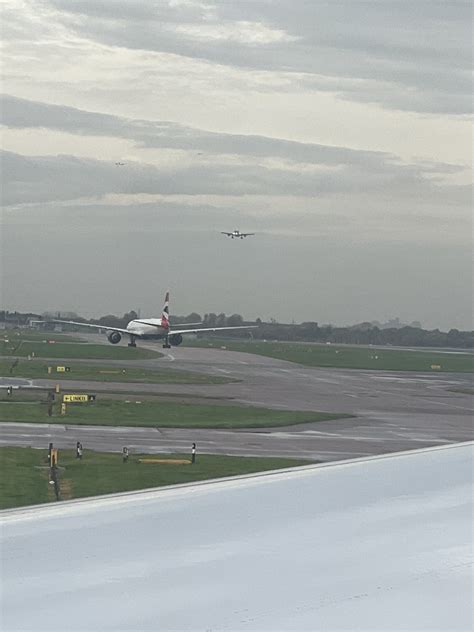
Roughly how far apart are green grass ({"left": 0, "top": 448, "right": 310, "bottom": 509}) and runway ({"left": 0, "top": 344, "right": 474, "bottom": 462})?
6.19 ft

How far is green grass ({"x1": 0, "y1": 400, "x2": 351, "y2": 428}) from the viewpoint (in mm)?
37469

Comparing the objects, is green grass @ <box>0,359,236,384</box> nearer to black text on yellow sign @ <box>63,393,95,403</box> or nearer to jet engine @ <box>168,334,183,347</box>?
black text on yellow sign @ <box>63,393,95,403</box>

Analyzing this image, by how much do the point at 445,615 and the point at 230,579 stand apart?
2.95 ft

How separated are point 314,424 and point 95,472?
53.2ft

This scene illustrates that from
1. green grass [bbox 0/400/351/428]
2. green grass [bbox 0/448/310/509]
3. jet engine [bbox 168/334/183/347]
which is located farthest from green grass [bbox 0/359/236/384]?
jet engine [bbox 168/334/183/347]

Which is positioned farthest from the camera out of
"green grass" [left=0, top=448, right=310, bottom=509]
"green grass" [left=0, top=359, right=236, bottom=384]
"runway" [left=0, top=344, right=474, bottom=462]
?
"green grass" [left=0, top=359, right=236, bottom=384]

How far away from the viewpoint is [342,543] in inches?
192

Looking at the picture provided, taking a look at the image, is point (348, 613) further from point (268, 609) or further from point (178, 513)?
point (178, 513)

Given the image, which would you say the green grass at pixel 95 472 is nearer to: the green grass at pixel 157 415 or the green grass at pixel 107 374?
the green grass at pixel 157 415

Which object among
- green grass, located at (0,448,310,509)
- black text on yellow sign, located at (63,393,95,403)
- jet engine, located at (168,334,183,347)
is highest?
jet engine, located at (168,334,183,347)

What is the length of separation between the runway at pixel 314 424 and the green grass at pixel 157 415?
1450 mm

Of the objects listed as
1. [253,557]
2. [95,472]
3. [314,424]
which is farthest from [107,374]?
[253,557]

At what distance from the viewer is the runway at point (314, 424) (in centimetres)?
3131

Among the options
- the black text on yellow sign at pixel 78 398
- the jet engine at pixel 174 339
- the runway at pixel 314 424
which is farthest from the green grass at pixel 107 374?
the jet engine at pixel 174 339
